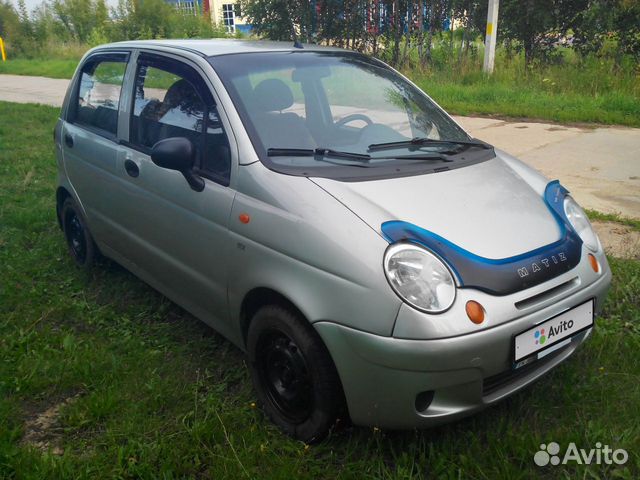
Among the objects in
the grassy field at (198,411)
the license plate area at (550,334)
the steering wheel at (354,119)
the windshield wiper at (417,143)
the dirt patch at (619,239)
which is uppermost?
the steering wheel at (354,119)

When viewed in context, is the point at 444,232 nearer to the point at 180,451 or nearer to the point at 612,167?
the point at 180,451

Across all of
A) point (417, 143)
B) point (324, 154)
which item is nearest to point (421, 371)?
point (324, 154)

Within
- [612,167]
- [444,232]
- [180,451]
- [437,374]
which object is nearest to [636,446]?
[437,374]

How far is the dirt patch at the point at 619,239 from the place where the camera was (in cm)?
445

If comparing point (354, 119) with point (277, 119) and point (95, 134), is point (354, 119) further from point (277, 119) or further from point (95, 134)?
point (95, 134)

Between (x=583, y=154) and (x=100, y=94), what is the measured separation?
5511 millimetres

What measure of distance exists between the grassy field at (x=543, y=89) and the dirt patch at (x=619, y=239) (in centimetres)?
478

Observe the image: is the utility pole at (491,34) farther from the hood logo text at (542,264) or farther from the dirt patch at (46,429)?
the dirt patch at (46,429)

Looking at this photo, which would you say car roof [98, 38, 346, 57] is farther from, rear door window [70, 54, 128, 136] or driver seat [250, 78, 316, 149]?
driver seat [250, 78, 316, 149]

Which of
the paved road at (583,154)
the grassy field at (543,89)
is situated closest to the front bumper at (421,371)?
the paved road at (583,154)

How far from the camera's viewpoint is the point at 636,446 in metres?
2.54

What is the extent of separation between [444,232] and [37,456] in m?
1.91

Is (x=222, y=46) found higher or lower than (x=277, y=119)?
higher

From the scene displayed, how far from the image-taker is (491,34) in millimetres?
11820
